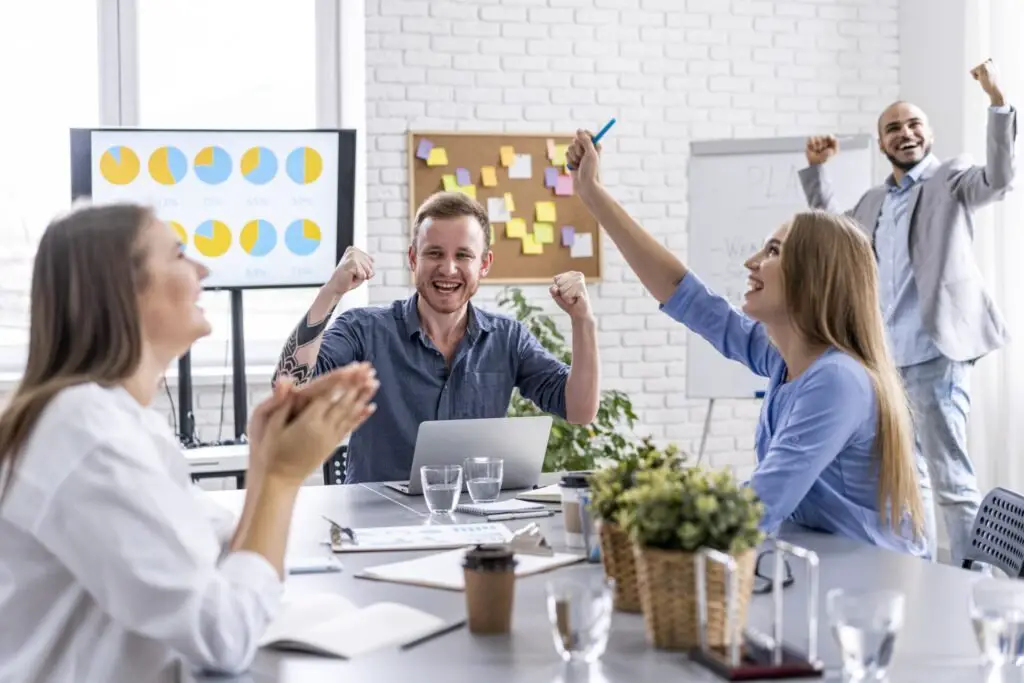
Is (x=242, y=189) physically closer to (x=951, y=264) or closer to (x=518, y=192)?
(x=518, y=192)

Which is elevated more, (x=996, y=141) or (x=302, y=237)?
(x=996, y=141)

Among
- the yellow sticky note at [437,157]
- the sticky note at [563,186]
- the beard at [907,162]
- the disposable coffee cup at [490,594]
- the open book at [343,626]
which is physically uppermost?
the yellow sticky note at [437,157]

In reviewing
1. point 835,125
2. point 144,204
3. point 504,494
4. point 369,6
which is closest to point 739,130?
point 835,125

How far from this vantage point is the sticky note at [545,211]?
5.62 m

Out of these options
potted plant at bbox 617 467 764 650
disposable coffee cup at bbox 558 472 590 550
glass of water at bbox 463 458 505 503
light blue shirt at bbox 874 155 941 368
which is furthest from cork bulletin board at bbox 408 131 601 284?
potted plant at bbox 617 467 764 650

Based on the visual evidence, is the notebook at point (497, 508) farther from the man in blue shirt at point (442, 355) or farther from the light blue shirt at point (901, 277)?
the light blue shirt at point (901, 277)

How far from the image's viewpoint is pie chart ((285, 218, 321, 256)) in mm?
4738

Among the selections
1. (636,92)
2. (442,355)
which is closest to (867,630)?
(442,355)

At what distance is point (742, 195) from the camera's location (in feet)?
17.8

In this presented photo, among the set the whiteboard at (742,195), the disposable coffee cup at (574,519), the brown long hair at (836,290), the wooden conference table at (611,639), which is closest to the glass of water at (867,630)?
the wooden conference table at (611,639)

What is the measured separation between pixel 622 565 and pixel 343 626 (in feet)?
1.19

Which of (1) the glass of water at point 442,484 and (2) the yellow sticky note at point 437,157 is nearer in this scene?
(1) the glass of water at point 442,484

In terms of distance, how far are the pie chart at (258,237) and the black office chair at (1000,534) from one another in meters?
3.01

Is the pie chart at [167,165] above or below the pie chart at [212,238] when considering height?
above
